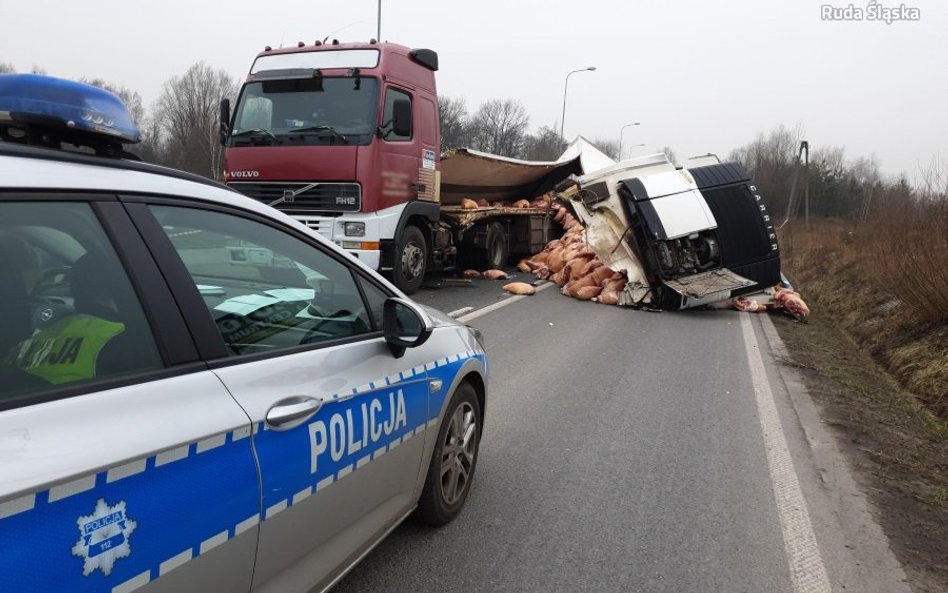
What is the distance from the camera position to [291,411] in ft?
6.22

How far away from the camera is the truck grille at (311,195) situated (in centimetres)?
855

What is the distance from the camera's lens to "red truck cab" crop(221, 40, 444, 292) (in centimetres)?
854

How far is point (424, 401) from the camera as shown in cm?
275

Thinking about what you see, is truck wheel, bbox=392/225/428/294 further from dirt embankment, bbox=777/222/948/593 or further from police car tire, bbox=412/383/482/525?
police car tire, bbox=412/383/482/525

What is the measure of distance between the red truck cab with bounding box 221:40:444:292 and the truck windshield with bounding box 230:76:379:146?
0.01m

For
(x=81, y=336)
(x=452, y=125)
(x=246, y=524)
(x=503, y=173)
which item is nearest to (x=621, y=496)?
(x=246, y=524)

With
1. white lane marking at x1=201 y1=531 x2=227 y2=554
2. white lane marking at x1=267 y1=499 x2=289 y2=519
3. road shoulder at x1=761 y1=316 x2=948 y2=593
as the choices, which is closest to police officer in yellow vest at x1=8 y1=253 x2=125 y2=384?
white lane marking at x1=201 y1=531 x2=227 y2=554

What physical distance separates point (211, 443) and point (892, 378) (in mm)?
8364

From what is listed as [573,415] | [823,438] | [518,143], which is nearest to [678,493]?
[573,415]

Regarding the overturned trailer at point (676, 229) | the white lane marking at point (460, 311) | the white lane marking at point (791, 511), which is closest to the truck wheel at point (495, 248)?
the overturned trailer at point (676, 229)

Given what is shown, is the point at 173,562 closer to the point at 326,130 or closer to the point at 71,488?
the point at 71,488

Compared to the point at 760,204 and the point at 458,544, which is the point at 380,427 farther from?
the point at 760,204

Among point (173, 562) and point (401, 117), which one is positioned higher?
point (401, 117)

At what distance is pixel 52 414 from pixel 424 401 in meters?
1.57
